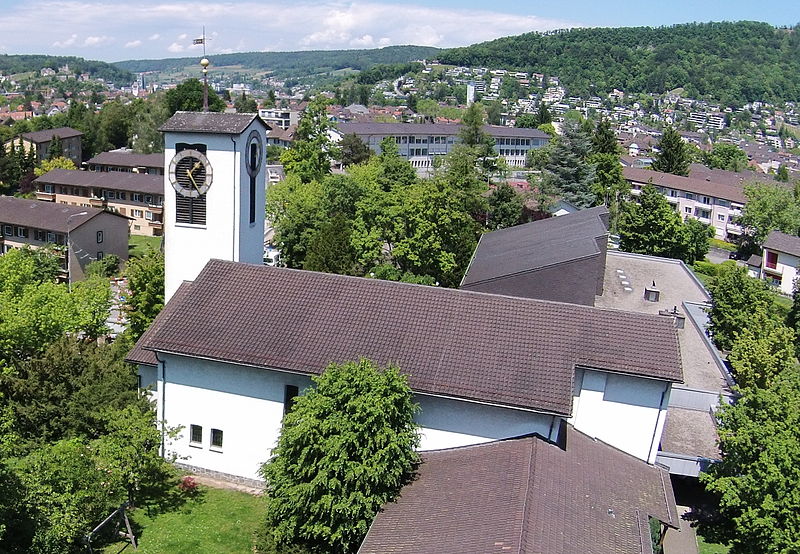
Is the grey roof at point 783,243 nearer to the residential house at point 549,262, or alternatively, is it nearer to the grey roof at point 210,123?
the residential house at point 549,262

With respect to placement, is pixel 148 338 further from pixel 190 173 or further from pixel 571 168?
pixel 571 168

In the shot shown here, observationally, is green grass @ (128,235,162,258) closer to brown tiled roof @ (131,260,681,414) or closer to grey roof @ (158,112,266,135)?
grey roof @ (158,112,266,135)

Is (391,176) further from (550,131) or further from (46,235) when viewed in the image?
(550,131)

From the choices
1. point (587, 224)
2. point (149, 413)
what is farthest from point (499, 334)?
point (587, 224)

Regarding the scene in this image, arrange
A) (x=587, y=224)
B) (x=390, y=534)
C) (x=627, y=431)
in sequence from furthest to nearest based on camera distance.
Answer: (x=587, y=224) < (x=627, y=431) < (x=390, y=534)

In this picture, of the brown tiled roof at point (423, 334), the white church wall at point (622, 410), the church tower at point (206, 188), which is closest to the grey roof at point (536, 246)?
the brown tiled roof at point (423, 334)

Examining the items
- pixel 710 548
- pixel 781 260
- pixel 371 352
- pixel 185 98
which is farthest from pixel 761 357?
pixel 185 98
